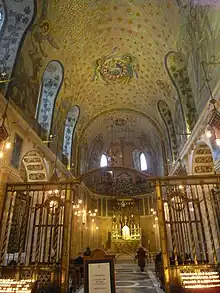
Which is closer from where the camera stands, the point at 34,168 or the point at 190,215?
the point at 190,215

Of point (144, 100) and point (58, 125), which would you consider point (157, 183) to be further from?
point (144, 100)

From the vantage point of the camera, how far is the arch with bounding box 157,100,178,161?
50.6 ft

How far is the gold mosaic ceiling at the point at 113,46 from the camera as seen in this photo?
1107 centimetres

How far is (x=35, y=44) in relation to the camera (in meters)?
10.5

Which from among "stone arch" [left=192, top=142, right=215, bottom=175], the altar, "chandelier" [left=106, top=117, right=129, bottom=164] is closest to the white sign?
"stone arch" [left=192, top=142, right=215, bottom=175]

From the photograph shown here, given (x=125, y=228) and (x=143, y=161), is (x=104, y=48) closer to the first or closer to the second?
(x=143, y=161)

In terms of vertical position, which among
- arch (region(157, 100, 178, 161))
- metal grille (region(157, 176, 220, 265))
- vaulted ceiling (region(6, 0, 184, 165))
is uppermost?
vaulted ceiling (region(6, 0, 184, 165))

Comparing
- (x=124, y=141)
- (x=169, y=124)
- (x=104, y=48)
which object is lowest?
(x=169, y=124)

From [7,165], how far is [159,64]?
1029cm

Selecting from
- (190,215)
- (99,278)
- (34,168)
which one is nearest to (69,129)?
(34,168)

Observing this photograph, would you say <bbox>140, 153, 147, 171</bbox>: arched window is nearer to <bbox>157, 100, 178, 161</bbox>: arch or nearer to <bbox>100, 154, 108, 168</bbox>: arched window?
<bbox>100, 154, 108, 168</bbox>: arched window

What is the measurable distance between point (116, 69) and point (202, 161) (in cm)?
857

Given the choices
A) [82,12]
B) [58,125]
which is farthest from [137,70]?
[58,125]

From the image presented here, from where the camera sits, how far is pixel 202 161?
11.3 meters
